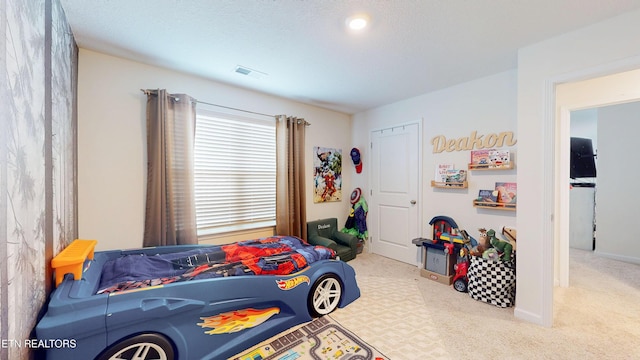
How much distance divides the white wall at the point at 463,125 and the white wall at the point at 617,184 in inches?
99.7

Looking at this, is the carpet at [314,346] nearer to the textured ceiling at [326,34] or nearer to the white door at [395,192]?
the white door at [395,192]

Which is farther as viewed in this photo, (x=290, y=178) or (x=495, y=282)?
(x=290, y=178)

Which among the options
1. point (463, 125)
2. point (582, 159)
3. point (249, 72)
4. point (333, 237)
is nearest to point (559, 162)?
point (463, 125)

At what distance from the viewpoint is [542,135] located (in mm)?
1938

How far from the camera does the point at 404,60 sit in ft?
7.50

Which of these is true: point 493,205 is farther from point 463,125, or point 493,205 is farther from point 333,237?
point 333,237

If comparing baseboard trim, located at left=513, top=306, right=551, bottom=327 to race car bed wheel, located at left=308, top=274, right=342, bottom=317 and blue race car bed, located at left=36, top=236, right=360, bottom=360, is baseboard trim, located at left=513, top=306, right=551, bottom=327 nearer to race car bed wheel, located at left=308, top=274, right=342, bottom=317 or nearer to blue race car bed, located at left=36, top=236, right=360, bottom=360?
blue race car bed, located at left=36, top=236, right=360, bottom=360

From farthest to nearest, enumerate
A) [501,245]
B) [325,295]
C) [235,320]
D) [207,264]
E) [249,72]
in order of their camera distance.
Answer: [249,72] < [501,245] < [325,295] < [207,264] < [235,320]

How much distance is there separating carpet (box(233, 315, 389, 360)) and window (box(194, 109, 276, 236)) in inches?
59.6

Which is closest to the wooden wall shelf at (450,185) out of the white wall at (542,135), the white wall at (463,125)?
the white wall at (463,125)

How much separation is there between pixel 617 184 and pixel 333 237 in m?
4.34

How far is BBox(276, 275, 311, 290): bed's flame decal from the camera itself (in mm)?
1822

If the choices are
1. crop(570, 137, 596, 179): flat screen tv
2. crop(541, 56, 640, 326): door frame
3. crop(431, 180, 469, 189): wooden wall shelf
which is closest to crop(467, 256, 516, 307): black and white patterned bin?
crop(541, 56, 640, 326): door frame

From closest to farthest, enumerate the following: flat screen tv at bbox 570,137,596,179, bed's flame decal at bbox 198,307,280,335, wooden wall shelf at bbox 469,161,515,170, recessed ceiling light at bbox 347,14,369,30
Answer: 1. bed's flame decal at bbox 198,307,280,335
2. recessed ceiling light at bbox 347,14,369,30
3. wooden wall shelf at bbox 469,161,515,170
4. flat screen tv at bbox 570,137,596,179
